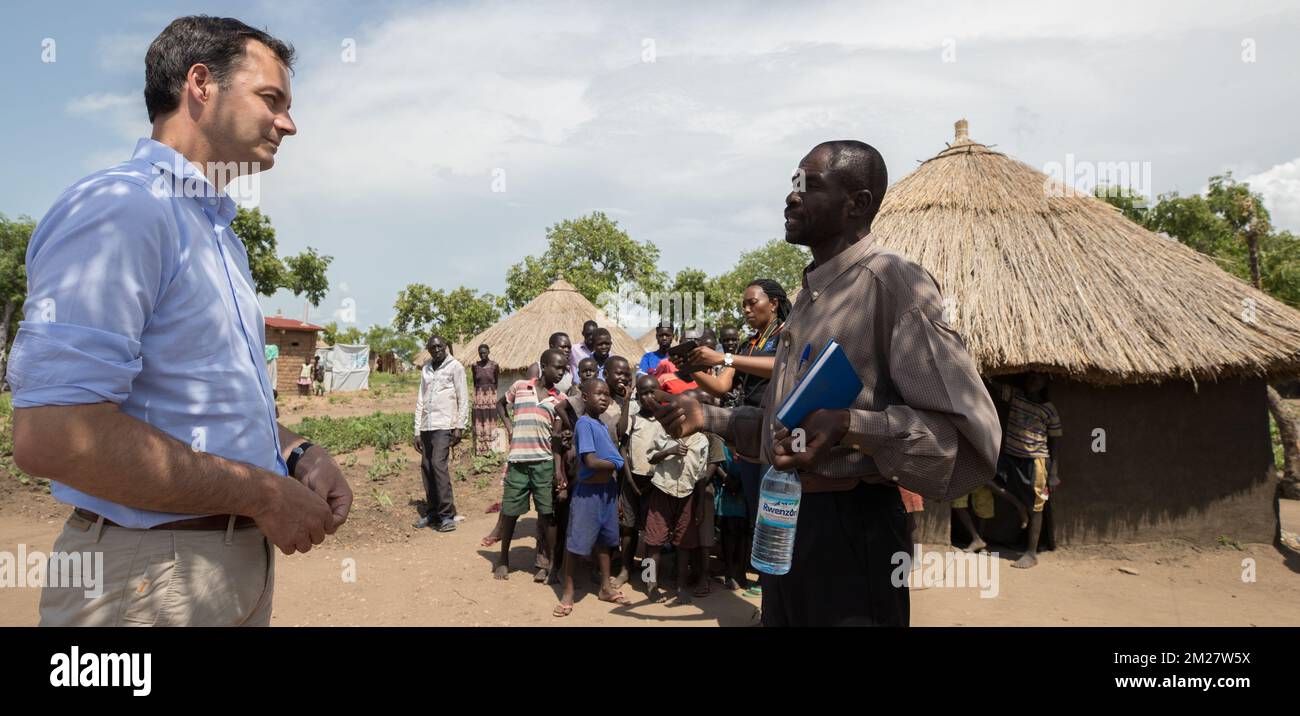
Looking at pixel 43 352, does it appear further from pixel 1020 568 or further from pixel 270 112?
pixel 1020 568

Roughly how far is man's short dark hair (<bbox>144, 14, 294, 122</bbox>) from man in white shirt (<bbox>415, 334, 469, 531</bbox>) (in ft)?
19.9

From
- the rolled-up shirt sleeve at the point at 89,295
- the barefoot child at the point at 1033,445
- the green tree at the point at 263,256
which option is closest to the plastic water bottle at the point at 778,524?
the rolled-up shirt sleeve at the point at 89,295

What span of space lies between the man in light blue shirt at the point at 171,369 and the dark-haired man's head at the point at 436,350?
5999 mm

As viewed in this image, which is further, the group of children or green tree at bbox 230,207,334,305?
green tree at bbox 230,207,334,305

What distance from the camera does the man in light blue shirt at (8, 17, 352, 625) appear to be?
123 cm

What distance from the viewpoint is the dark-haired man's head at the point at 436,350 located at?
760 centimetres

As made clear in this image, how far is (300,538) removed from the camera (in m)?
1.52

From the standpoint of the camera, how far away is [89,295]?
48.9 inches

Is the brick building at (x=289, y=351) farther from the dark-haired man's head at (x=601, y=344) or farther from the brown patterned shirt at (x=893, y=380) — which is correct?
the brown patterned shirt at (x=893, y=380)

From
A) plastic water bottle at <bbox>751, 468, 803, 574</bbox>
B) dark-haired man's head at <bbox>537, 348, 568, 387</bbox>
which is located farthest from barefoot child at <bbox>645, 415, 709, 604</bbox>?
plastic water bottle at <bbox>751, 468, 803, 574</bbox>

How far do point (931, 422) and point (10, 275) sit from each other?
37.2 m

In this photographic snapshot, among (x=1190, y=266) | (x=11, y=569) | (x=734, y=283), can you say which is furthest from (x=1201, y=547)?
(x=734, y=283)

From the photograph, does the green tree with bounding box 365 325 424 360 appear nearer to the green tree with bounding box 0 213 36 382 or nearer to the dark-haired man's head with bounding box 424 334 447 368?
the green tree with bounding box 0 213 36 382
